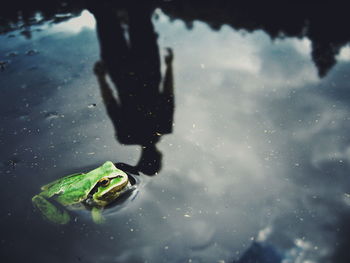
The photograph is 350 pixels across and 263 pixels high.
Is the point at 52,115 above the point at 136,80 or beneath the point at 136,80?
beneath

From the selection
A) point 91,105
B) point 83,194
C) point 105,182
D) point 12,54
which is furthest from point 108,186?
point 12,54

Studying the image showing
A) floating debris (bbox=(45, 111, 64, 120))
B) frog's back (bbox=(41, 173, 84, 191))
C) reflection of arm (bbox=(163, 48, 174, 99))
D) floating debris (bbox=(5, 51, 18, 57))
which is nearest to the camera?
frog's back (bbox=(41, 173, 84, 191))

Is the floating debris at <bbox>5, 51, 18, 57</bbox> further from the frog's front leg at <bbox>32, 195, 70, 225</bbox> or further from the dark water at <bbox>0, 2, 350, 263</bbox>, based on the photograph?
the frog's front leg at <bbox>32, 195, 70, 225</bbox>

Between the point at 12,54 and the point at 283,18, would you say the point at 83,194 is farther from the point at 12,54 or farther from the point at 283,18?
the point at 283,18

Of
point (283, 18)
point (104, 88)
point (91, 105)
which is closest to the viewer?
point (91, 105)

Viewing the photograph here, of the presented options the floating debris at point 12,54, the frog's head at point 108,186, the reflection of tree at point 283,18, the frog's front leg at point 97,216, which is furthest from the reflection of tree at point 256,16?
the frog's front leg at point 97,216

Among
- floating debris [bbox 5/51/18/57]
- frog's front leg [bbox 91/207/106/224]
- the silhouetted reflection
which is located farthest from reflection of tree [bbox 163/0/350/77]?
frog's front leg [bbox 91/207/106/224]
